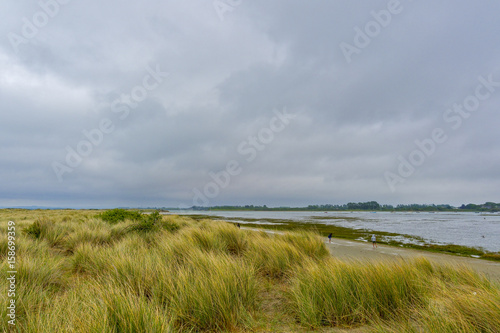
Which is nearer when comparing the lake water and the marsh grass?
the marsh grass

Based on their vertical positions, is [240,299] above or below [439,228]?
above

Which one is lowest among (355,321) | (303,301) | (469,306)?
(355,321)

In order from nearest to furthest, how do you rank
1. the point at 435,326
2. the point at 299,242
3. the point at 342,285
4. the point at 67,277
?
the point at 435,326
the point at 342,285
the point at 67,277
the point at 299,242

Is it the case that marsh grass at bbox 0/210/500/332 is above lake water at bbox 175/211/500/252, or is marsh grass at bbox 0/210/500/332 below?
above

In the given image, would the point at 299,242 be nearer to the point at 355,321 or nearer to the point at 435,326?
the point at 355,321

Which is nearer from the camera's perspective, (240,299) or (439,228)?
(240,299)

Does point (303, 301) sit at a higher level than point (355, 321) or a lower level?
higher

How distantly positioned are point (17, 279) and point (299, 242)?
700 centimetres

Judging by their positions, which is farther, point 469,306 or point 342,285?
point 342,285

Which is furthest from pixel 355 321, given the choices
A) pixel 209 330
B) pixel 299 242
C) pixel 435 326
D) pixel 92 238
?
pixel 92 238

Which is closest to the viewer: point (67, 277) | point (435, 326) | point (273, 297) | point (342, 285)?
point (435, 326)

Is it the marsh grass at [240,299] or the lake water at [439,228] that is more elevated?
the marsh grass at [240,299]

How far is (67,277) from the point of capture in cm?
528

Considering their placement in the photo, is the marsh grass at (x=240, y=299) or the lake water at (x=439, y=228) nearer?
the marsh grass at (x=240, y=299)
